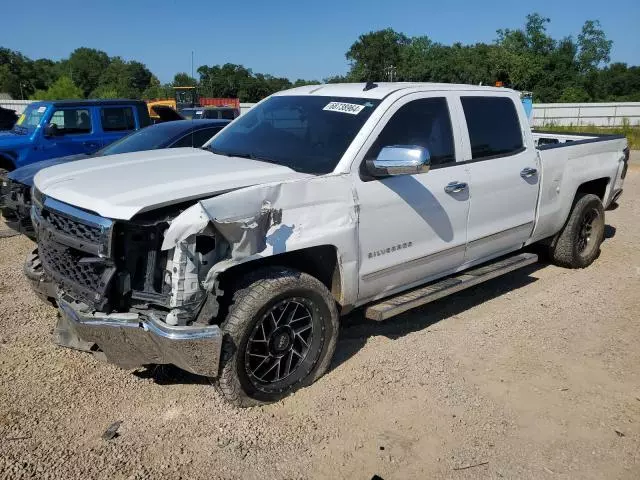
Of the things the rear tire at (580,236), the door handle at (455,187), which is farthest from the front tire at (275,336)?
the rear tire at (580,236)

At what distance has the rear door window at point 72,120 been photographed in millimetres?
9945

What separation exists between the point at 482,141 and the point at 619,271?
2.89 metres

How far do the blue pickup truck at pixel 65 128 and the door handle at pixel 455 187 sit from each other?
7431mm

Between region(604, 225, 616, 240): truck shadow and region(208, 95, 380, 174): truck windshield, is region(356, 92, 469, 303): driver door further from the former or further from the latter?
region(604, 225, 616, 240): truck shadow

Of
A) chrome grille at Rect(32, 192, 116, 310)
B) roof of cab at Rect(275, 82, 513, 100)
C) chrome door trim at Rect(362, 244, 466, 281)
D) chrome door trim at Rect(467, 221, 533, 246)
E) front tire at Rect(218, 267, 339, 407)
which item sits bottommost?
front tire at Rect(218, 267, 339, 407)

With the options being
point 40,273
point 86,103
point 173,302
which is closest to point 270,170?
point 173,302

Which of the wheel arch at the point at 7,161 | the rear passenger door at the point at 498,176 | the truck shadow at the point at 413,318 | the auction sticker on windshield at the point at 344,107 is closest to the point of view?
the auction sticker on windshield at the point at 344,107

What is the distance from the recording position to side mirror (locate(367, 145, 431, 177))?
3621 millimetres

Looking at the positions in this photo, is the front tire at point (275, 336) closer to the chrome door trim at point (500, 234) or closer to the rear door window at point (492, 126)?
the chrome door trim at point (500, 234)

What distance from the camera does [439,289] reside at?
4496mm

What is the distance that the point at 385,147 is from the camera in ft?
12.5

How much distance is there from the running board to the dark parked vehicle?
154 inches

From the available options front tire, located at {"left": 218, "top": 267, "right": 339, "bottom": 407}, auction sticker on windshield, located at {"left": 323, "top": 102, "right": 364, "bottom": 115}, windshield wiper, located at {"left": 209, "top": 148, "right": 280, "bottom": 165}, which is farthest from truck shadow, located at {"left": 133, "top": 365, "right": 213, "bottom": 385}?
auction sticker on windshield, located at {"left": 323, "top": 102, "right": 364, "bottom": 115}

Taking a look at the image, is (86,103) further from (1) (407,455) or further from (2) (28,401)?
(1) (407,455)
